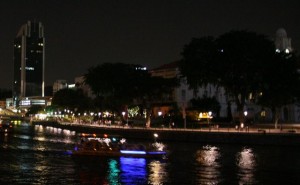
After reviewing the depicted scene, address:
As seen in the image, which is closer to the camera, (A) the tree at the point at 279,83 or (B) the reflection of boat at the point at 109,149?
(B) the reflection of boat at the point at 109,149

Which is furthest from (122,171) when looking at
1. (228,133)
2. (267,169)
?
(228,133)

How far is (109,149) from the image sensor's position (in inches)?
2158

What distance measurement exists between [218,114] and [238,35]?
46.7m

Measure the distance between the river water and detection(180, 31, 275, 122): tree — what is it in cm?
1824

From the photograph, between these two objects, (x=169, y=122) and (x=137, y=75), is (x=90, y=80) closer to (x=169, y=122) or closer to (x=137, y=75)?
(x=137, y=75)

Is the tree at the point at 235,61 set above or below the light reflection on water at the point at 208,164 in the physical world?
above

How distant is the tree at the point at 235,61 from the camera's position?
77.1m

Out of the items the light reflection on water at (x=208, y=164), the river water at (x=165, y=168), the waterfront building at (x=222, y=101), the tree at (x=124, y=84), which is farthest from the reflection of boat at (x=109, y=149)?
the waterfront building at (x=222, y=101)

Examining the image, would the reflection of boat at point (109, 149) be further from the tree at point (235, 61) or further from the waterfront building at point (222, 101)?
the waterfront building at point (222, 101)

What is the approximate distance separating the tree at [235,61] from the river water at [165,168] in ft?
59.8

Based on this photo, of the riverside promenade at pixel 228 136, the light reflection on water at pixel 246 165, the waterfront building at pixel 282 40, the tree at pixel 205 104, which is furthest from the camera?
the waterfront building at pixel 282 40

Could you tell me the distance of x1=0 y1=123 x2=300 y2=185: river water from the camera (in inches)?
1542

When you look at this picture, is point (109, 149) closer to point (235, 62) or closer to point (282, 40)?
point (235, 62)

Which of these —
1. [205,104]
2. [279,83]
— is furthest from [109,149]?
[205,104]
